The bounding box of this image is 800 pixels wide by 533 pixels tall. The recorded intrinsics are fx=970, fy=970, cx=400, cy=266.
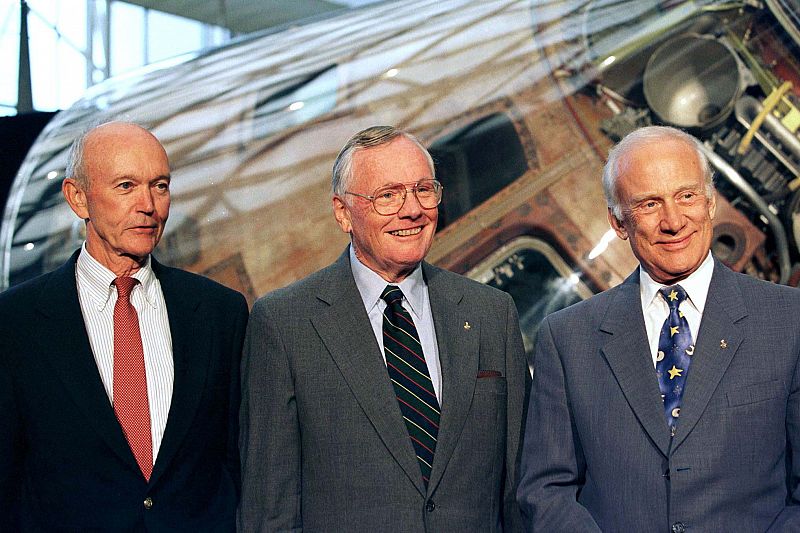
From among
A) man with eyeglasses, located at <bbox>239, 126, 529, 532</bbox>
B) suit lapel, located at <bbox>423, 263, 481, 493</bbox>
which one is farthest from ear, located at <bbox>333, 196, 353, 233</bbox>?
suit lapel, located at <bbox>423, 263, 481, 493</bbox>

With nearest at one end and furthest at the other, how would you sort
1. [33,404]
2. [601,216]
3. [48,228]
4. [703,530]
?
[703,530], [33,404], [601,216], [48,228]

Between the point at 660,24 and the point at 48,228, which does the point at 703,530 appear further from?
the point at 48,228

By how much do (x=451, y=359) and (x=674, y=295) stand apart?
1.60 ft

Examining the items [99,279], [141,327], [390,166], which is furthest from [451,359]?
[99,279]

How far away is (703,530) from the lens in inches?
71.4

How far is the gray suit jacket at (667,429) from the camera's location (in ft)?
5.99

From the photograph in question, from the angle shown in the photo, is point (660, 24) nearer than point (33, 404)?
No

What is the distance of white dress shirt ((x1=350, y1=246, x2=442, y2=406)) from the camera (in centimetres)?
214

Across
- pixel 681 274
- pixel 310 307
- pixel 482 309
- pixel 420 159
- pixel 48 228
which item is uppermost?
pixel 48 228

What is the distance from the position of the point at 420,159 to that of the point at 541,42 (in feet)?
3.69

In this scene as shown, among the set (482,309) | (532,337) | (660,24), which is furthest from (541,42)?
(482,309)

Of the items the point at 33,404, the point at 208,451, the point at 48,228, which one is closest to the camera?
the point at 33,404

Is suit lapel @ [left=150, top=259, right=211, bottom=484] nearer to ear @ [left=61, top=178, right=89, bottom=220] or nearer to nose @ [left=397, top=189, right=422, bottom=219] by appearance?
ear @ [left=61, top=178, right=89, bottom=220]

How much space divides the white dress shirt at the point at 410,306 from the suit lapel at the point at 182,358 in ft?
1.20
